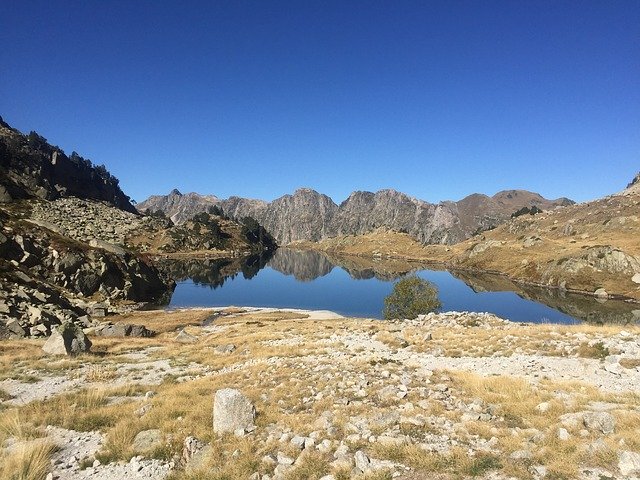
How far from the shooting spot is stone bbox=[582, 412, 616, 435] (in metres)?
11.6

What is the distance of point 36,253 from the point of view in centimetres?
7456

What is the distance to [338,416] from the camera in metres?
14.5

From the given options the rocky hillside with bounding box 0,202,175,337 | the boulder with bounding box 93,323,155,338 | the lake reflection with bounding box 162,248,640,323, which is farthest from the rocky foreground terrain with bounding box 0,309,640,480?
the lake reflection with bounding box 162,248,640,323

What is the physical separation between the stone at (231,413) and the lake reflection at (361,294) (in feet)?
229

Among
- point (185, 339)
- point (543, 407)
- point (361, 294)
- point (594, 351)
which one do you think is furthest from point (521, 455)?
point (361, 294)

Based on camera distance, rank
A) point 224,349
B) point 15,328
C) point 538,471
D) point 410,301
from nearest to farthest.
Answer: point 538,471 < point 224,349 < point 15,328 < point 410,301

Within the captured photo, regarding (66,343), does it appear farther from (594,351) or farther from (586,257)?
(586,257)

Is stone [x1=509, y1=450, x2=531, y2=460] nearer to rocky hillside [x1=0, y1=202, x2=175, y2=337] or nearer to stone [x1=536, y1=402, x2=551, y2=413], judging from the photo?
stone [x1=536, y1=402, x2=551, y2=413]

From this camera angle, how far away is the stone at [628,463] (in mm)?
9273

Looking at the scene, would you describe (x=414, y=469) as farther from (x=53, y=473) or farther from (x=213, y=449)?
(x=53, y=473)

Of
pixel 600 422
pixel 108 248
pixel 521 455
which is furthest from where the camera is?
pixel 108 248

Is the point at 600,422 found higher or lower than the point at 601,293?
higher

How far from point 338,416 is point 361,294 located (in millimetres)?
112702

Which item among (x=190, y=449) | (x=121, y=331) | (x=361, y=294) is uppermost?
(x=190, y=449)
